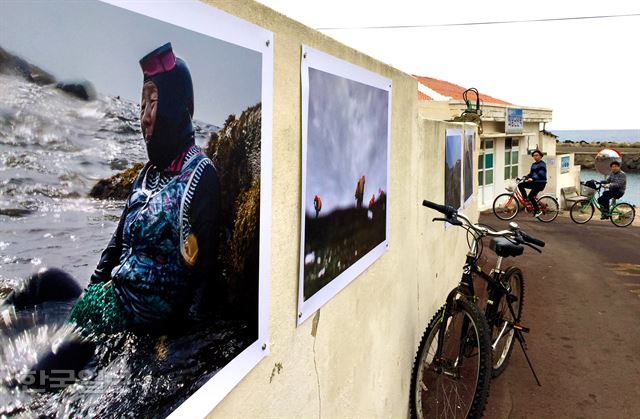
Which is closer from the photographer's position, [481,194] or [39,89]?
[39,89]

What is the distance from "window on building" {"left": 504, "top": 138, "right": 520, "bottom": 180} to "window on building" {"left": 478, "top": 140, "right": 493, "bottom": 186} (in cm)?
116

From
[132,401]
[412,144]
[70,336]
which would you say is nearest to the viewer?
[70,336]

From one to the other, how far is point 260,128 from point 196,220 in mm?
391

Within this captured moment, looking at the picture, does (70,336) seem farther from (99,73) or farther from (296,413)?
(296,413)

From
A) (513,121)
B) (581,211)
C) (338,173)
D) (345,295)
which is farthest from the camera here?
(513,121)

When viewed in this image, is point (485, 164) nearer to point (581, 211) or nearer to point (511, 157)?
point (511, 157)

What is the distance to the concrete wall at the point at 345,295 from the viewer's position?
1.65 meters

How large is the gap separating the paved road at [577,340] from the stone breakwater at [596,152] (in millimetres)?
52067

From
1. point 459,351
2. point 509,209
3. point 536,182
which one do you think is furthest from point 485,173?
point 459,351

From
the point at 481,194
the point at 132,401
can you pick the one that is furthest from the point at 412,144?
the point at 481,194

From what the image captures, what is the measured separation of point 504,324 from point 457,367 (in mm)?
984

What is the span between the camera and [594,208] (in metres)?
13.5

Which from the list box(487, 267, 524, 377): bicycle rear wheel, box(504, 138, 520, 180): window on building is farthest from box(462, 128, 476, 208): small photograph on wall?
box(504, 138, 520, 180): window on building

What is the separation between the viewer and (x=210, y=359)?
1309 millimetres
